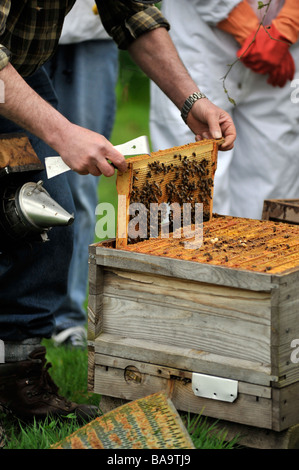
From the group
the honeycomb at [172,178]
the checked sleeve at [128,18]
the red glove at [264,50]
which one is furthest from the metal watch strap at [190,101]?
the red glove at [264,50]

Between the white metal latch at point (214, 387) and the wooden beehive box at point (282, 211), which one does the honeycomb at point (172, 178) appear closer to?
the wooden beehive box at point (282, 211)

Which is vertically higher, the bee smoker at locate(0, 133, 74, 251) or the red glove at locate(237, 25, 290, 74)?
the red glove at locate(237, 25, 290, 74)

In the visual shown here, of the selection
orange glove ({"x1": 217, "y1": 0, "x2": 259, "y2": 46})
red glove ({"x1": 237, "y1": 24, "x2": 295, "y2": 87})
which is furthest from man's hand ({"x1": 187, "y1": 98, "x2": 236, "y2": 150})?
orange glove ({"x1": 217, "y1": 0, "x2": 259, "y2": 46})

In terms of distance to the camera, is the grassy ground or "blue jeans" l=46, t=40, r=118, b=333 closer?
the grassy ground

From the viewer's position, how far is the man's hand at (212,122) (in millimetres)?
3172

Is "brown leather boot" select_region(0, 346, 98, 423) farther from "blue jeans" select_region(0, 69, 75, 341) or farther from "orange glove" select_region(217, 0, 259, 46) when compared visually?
"orange glove" select_region(217, 0, 259, 46)

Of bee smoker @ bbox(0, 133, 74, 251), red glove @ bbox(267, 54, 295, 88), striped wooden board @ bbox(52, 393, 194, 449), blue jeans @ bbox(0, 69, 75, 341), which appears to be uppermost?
red glove @ bbox(267, 54, 295, 88)

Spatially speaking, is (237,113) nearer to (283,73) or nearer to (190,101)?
(283,73)

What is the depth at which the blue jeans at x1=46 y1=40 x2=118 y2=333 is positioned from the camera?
438 centimetres

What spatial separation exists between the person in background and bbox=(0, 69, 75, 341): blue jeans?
38.8 inches

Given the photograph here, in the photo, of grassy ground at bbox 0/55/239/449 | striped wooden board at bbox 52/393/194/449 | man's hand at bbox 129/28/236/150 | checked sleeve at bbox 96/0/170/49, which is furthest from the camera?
checked sleeve at bbox 96/0/170/49

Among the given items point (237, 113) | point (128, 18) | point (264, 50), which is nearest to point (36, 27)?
point (128, 18)

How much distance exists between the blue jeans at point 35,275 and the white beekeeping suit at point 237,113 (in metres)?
1.24

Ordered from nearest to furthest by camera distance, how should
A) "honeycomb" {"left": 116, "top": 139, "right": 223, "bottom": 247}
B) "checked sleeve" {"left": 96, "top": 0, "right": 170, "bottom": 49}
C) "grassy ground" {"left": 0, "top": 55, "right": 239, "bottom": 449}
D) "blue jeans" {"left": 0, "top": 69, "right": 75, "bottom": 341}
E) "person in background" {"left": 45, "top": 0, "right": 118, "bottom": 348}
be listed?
"grassy ground" {"left": 0, "top": 55, "right": 239, "bottom": 449} → "honeycomb" {"left": 116, "top": 139, "right": 223, "bottom": 247} → "blue jeans" {"left": 0, "top": 69, "right": 75, "bottom": 341} → "checked sleeve" {"left": 96, "top": 0, "right": 170, "bottom": 49} → "person in background" {"left": 45, "top": 0, "right": 118, "bottom": 348}
